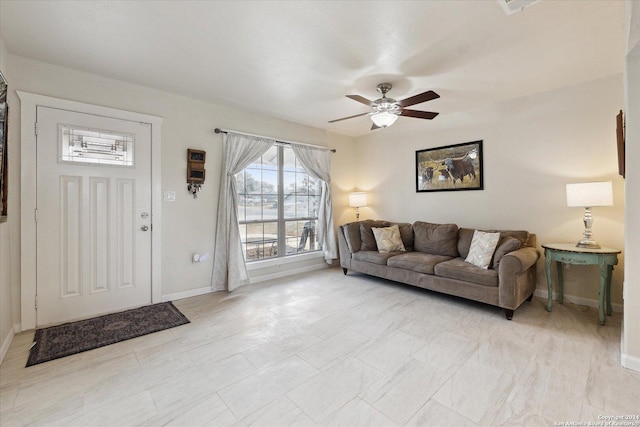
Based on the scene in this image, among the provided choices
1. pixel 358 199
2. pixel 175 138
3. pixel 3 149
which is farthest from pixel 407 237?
pixel 3 149

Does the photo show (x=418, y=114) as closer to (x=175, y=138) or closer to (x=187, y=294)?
(x=175, y=138)

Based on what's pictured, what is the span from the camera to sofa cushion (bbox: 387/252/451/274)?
351 centimetres

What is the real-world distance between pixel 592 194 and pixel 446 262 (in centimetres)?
154

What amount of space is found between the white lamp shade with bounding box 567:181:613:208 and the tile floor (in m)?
1.17

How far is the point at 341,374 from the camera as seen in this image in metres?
1.98

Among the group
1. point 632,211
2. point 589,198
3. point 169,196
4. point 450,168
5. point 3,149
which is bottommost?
point 632,211

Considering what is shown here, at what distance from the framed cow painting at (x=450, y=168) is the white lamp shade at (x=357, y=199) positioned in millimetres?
980

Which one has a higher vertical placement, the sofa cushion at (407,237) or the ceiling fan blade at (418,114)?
the ceiling fan blade at (418,114)

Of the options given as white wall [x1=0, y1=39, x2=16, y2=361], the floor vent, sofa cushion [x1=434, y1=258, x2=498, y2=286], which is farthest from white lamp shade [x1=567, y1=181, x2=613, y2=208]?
white wall [x1=0, y1=39, x2=16, y2=361]

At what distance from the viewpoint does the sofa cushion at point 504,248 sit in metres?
3.08

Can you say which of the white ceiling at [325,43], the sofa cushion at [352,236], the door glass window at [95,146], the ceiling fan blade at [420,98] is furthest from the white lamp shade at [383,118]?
the door glass window at [95,146]

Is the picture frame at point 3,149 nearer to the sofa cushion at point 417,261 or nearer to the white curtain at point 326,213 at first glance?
the white curtain at point 326,213

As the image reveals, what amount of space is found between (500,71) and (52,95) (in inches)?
176

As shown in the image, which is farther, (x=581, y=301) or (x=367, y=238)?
(x=367, y=238)
